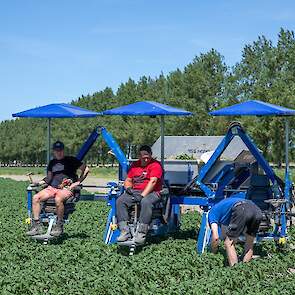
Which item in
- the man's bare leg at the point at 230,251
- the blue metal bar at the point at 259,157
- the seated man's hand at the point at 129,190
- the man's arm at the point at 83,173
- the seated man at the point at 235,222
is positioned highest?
the blue metal bar at the point at 259,157

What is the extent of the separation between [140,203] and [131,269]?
218 centimetres

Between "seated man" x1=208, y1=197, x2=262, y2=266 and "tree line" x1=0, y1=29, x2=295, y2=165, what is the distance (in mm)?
15653

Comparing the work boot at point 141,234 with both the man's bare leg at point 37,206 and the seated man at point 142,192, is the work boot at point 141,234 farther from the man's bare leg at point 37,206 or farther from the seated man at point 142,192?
the man's bare leg at point 37,206

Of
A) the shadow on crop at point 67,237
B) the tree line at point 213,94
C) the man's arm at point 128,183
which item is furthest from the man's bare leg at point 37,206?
the tree line at point 213,94

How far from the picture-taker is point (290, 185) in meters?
10.9

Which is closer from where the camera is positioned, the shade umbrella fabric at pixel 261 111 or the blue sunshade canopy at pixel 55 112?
the shade umbrella fabric at pixel 261 111

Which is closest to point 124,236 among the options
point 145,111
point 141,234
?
point 141,234

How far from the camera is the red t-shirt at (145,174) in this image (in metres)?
11.1

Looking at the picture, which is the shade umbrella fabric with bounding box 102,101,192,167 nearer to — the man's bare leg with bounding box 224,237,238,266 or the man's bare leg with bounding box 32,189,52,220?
the man's bare leg with bounding box 32,189,52,220

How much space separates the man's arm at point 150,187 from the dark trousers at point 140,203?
0.18 feet

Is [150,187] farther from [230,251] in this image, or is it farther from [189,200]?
[230,251]

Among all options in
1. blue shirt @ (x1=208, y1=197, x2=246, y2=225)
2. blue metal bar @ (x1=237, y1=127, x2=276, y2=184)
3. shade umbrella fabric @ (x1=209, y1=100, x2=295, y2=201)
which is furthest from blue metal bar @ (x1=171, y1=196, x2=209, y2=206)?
blue shirt @ (x1=208, y1=197, x2=246, y2=225)

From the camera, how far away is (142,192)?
1096cm

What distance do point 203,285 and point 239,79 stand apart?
3242cm
